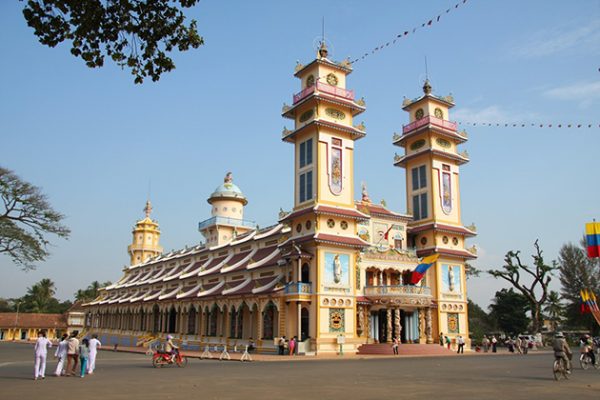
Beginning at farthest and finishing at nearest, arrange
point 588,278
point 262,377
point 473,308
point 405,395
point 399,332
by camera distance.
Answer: point 473,308, point 588,278, point 399,332, point 262,377, point 405,395

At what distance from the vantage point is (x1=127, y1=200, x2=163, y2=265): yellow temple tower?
83438mm

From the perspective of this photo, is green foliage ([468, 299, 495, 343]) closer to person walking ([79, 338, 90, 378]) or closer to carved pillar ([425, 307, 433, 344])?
carved pillar ([425, 307, 433, 344])

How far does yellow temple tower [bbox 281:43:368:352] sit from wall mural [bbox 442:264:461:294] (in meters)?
9.51

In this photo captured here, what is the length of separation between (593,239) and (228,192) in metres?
45.1

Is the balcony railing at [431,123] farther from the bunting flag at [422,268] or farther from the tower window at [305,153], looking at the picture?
the bunting flag at [422,268]

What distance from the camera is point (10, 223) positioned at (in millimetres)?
30938

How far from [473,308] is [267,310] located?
6381 centimetres

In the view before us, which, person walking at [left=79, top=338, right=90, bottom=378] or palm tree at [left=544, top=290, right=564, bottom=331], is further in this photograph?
palm tree at [left=544, top=290, right=564, bottom=331]

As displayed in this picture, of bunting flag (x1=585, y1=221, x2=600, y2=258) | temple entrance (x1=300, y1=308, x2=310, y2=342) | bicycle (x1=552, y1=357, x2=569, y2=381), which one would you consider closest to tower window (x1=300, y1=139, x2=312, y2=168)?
temple entrance (x1=300, y1=308, x2=310, y2=342)

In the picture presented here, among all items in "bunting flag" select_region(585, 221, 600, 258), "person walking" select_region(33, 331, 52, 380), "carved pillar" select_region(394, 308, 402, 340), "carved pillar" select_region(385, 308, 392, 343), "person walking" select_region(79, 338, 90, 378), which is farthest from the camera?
"carved pillar" select_region(385, 308, 392, 343)

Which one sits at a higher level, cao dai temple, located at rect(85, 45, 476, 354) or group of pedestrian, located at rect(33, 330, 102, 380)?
cao dai temple, located at rect(85, 45, 476, 354)

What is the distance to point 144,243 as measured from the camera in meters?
83.6

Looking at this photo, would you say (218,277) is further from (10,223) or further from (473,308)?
(473,308)

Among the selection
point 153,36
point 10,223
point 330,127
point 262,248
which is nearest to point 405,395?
point 153,36
